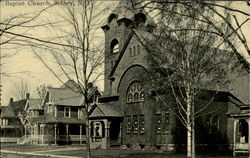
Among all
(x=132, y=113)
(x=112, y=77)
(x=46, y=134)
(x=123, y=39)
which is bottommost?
(x=46, y=134)

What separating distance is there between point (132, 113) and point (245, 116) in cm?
1209

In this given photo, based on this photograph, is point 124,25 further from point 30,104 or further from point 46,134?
point 30,104

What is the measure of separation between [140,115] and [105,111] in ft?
13.0

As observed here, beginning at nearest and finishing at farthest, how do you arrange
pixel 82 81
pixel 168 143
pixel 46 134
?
pixel 82 81, pixel 168 143, pixel 46 134

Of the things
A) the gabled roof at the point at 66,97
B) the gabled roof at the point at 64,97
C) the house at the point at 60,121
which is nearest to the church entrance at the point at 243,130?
the house at the point at 60,121

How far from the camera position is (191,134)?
23.6 meters

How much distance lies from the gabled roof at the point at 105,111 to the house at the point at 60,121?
12.4m

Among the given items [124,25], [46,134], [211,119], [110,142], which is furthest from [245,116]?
[46,134]

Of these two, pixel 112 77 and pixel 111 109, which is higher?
pixel 112 77

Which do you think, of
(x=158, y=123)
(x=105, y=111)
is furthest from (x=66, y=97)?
(x=158, y=123)

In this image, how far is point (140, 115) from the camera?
3903cm

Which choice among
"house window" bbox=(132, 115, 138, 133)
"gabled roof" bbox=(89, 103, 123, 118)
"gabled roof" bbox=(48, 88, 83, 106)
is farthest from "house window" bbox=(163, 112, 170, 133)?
"gabled roof" bbox=(48, 88, 83, 106)

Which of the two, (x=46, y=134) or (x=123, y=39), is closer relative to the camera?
A: (x=123, y=39)

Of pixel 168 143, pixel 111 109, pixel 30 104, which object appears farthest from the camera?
pixel 30 104
